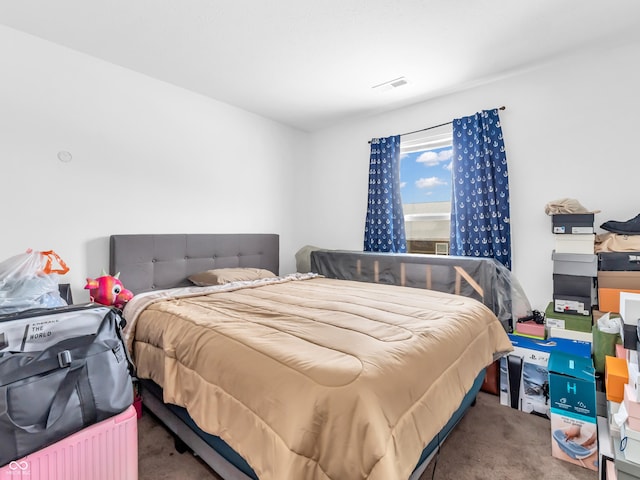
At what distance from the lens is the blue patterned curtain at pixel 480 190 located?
2.73 metres

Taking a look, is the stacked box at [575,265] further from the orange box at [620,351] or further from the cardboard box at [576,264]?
the orange box at [620,351]

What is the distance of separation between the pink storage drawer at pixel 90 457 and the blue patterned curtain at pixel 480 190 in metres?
2.77

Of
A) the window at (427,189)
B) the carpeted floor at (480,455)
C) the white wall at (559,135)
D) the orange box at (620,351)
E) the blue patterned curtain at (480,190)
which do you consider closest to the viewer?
the carpeted floor at (480,455)

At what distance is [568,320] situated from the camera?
221 cm

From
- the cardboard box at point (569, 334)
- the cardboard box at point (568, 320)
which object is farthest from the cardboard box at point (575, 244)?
the cardboard box at point (569, 334)

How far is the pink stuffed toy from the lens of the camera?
7.04ft

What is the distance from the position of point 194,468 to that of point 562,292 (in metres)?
2.56

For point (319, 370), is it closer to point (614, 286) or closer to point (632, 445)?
point (632, 445)

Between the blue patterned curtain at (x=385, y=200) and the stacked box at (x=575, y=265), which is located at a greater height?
the blue patterned curtain at (x=385, y=200)

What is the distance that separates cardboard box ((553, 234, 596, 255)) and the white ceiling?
4.51 ft

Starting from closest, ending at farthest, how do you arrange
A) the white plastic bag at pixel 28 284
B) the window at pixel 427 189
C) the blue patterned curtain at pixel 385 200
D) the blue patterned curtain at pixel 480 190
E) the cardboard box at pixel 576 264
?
the white plastic bag at pixel 28 284 < the cardboard box at pixel 576 264 < the blue patterned curtain at pixel 480 190 < the window at pixel 427 189 < the blue patterned curtain at pixel 385 200

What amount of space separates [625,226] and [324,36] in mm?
2369

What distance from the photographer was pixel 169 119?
2.84 metres

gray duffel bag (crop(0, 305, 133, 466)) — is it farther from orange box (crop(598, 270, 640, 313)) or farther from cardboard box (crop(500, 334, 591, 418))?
orange box (crop(598, 270, 640, 313))
